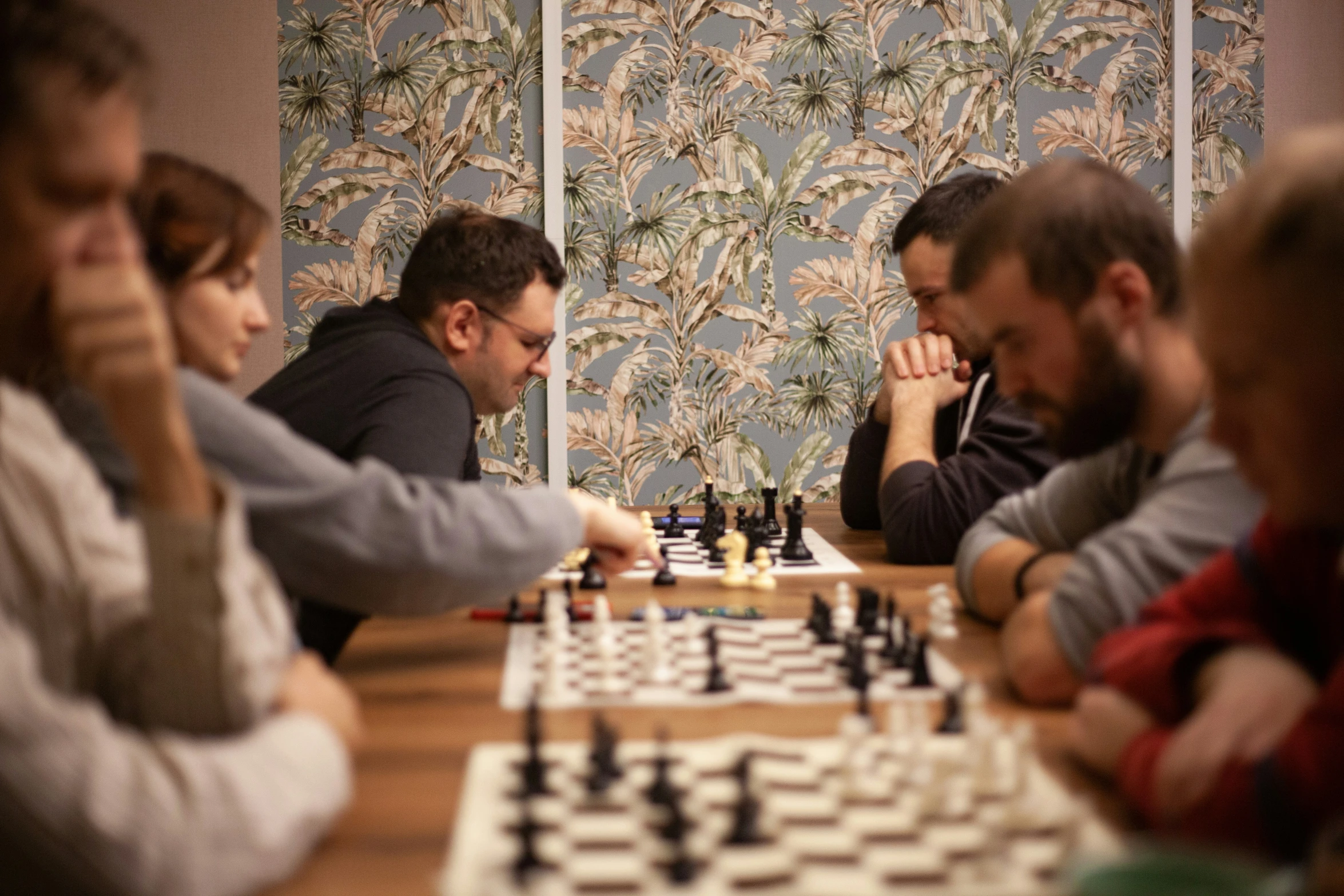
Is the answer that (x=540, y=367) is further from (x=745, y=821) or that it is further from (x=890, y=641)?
(x=745, y=821)

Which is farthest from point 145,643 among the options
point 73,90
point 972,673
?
point 972,673

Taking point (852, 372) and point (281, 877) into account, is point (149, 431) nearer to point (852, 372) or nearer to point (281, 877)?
point (281, 877)

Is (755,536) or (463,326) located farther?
(463,326)

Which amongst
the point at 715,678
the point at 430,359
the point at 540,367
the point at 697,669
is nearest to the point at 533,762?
the point at 715,678

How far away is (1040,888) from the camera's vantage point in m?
0.94

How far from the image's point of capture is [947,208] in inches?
120

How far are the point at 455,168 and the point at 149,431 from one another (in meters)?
3.64

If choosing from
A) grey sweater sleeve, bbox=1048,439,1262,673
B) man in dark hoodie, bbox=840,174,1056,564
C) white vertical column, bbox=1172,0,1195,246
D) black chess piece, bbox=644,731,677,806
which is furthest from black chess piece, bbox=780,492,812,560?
white vertical column, bbox=1172,0,1195,246

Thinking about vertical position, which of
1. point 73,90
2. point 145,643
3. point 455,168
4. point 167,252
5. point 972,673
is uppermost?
point 455,168

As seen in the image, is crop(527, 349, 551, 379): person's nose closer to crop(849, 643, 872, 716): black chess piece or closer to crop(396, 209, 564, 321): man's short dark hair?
crop(396, 209, 564, 321): man's short dark hair

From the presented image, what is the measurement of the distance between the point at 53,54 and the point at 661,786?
0.81 m

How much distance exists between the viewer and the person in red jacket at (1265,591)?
3.15 ft

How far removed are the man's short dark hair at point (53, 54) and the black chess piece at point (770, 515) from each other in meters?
2.02

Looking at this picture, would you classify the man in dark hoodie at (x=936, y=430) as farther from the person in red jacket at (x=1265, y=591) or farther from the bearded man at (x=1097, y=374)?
the person in red jacket at (x=1265, y=591)
